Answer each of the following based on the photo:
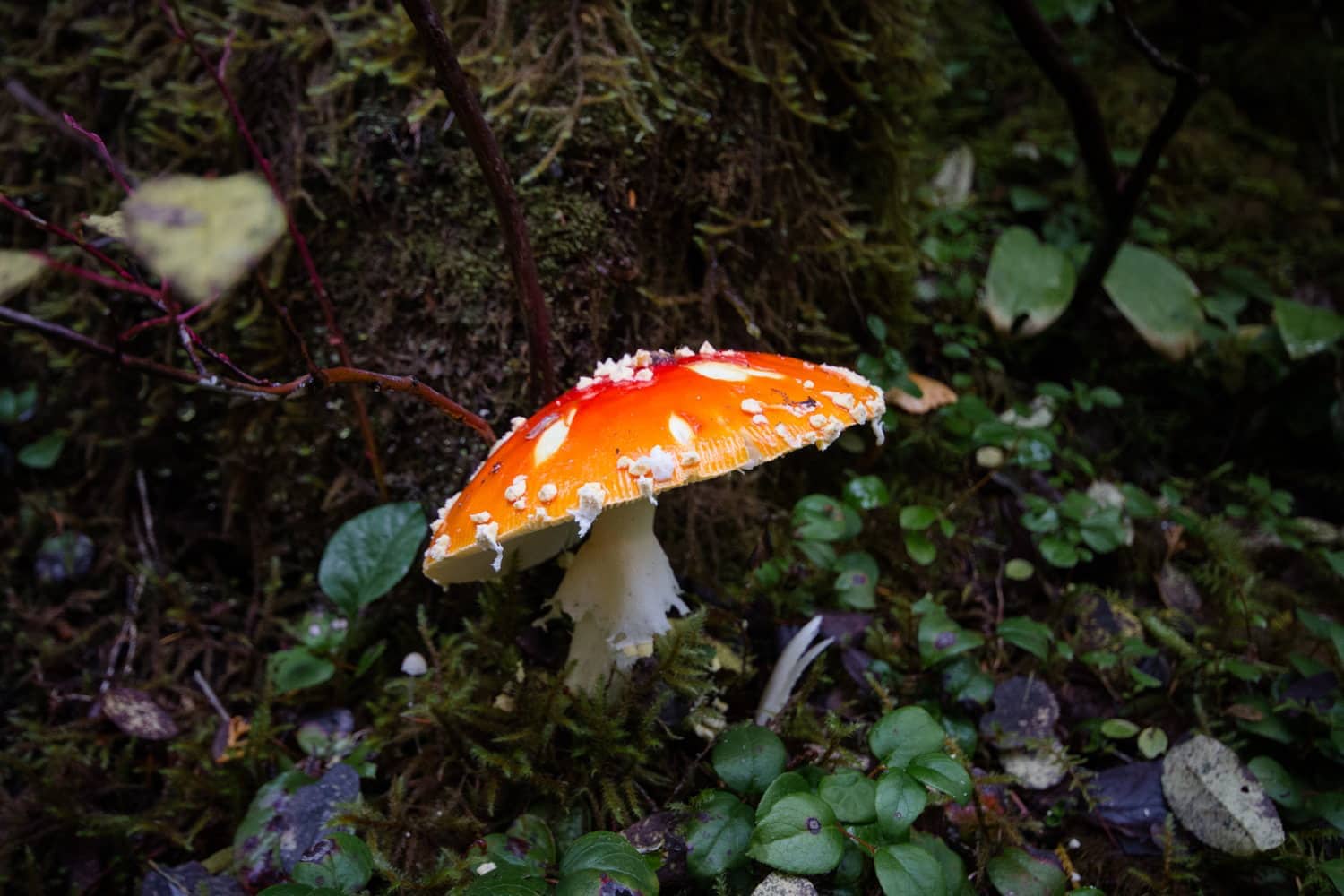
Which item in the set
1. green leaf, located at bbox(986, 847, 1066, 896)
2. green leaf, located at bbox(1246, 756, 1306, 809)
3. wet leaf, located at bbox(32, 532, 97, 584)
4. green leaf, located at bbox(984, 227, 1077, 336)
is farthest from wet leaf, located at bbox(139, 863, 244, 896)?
green leaf, located at bbox(984, 227, 1077, 336)

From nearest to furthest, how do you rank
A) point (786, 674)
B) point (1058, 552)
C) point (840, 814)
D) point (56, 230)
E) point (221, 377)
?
point (56, 230) < point (221, 377) < point (840, 814) < point (786, 674) < point (1058, 552)

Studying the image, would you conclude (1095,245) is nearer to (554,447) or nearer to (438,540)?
(554,447)

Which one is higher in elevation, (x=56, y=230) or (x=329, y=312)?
(x=56, y=230)

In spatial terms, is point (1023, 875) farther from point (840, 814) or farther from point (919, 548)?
point (919, 548)

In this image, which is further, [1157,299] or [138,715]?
[1157,299]

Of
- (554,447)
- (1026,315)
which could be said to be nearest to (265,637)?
(554,447)

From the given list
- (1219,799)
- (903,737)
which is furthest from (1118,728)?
(903,737)
